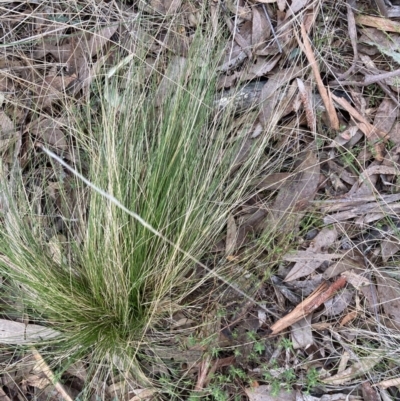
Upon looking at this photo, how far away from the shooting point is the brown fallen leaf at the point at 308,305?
1350 mm

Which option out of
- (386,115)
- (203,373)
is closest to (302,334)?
(203,373)

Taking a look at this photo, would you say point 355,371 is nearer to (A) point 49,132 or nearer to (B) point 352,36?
(B) point 352,36

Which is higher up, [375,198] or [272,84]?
[272,84]

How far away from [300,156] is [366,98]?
27cm

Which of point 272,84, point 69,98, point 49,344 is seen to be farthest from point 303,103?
point 49,344

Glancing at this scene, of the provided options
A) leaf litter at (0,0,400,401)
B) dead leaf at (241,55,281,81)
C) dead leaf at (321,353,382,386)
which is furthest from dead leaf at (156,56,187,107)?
dead leaf at (321,353,382,386)

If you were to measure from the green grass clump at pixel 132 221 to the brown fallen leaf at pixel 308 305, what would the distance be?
10.4 inches

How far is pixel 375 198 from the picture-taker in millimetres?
1370

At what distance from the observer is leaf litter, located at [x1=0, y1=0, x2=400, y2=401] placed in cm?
135

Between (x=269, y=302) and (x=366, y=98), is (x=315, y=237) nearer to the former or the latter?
(x=269, y=302)

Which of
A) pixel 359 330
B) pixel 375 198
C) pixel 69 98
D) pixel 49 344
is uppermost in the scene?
pixel 69 98

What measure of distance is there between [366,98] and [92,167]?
2.75 ft

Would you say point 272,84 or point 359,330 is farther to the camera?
point 272,84

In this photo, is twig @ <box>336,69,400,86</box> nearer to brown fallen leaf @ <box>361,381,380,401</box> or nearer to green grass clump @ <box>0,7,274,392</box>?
green grass clump @ <box>0,7,274,392</box>
